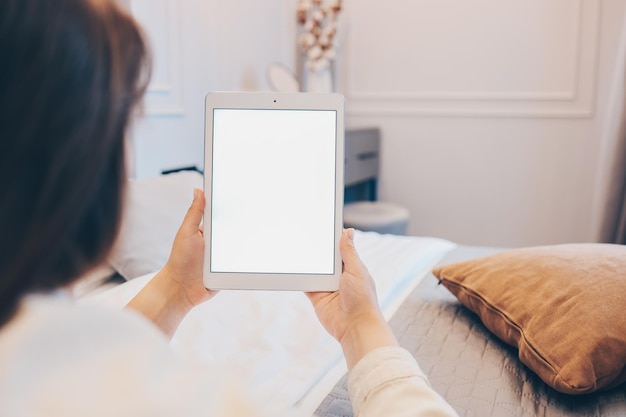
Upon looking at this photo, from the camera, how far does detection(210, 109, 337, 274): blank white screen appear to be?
90 centimetres

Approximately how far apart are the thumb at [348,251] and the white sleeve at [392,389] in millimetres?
159

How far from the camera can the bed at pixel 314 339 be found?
88cm

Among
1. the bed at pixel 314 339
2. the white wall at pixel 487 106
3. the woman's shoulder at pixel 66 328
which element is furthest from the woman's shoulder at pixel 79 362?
the white wall at pixel 487 106

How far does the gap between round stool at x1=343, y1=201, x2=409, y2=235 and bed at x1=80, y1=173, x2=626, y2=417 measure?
1.08m

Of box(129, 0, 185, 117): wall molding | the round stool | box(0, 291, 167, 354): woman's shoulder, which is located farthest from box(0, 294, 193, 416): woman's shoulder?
the round stool

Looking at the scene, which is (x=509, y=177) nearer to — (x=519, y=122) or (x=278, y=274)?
(x=519, y=122)

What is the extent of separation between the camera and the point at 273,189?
0.92 metres

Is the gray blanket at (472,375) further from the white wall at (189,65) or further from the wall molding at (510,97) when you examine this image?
the wall molding at (510,97)

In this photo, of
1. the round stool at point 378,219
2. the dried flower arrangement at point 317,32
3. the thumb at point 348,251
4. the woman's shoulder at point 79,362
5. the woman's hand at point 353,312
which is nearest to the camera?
the woman's shoulder at point 79,362

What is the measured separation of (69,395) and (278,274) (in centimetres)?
54

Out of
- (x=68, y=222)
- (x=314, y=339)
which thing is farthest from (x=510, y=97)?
(x=68, y=222)

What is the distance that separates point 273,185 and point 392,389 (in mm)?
379

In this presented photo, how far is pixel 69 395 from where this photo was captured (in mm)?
368

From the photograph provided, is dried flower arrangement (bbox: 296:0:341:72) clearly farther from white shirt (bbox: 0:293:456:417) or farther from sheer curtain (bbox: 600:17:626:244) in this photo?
white shirt (bbox: 0:293:456:417)
